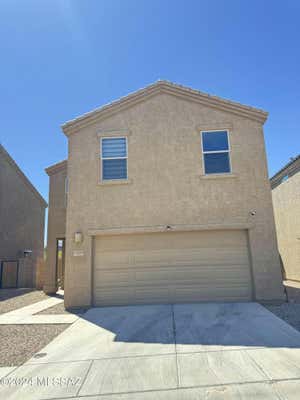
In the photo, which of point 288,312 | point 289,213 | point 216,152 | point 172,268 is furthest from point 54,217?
point 289,213

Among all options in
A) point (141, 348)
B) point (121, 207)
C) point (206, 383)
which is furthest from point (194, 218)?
point (206, 383)

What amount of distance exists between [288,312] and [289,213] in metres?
9.31

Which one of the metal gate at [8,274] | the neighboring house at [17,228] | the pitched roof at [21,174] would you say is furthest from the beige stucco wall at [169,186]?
the pitched roof at [21,174]

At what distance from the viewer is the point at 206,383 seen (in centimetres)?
394

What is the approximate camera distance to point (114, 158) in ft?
33.8

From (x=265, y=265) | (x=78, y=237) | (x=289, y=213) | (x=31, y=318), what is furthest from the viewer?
(x=289, y=213)

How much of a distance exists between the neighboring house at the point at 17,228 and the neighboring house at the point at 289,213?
49.5 ft

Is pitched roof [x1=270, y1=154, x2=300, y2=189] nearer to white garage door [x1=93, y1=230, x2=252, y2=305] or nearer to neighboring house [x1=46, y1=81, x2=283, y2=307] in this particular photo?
neighboring house [x1=46, y1=81, x2=283, y2=307]

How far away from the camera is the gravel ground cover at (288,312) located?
671 centimetres

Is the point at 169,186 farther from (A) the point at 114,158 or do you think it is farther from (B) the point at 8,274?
(B) the point at 8,274

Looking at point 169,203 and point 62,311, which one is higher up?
point 169,203

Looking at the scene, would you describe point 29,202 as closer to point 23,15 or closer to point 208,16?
point 23,15

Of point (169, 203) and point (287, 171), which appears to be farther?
point (287, 171)

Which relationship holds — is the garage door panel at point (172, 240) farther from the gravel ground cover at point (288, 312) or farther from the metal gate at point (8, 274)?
the metal gate at point (8, 274)
